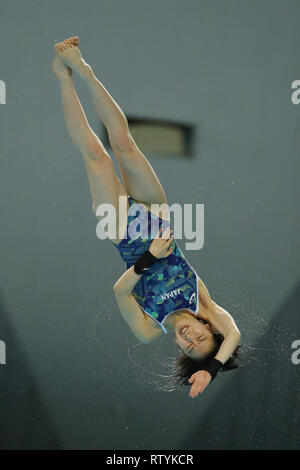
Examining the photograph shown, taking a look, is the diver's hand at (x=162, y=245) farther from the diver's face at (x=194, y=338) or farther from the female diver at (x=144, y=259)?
the diver's face at (x=194, y=338)

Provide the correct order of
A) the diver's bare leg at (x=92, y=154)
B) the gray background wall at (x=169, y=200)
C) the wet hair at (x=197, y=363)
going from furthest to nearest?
the gray background wall at (x=169, y=200)
the wet hair at (x=197, y=363)
the diver's bare leg at (x=92, y=154)

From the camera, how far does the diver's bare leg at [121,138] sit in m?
3.11

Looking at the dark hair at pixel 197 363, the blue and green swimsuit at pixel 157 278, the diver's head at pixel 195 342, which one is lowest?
the dark hair at pixel 197 363

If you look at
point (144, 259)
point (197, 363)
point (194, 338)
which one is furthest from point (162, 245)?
point (197, 363)

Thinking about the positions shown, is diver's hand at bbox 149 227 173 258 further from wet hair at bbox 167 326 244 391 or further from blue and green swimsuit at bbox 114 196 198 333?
wet hair at bbox 167 326 244 391

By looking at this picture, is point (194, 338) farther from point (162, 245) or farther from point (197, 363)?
point (162, 245)

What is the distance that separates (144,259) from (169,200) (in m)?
1.76

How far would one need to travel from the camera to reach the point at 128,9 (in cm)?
490

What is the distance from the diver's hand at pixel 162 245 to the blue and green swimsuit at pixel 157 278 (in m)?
0.09

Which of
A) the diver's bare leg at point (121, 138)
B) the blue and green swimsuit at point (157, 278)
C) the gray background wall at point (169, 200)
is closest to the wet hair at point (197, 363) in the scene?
the blue and green swimsuit at point (157, 278)

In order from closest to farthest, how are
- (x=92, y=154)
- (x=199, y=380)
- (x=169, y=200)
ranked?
(x=199, y=380), (x=92, y=154), (x=169, y=200)

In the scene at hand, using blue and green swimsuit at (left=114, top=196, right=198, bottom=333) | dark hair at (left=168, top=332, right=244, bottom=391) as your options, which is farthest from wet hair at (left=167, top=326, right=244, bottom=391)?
blue and green swimsuit at (left=114, top=196, right=198, bottom=333)

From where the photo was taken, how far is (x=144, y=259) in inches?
124

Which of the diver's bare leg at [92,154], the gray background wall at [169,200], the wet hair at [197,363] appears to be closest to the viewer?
the diver's bare leg at [92,154]
